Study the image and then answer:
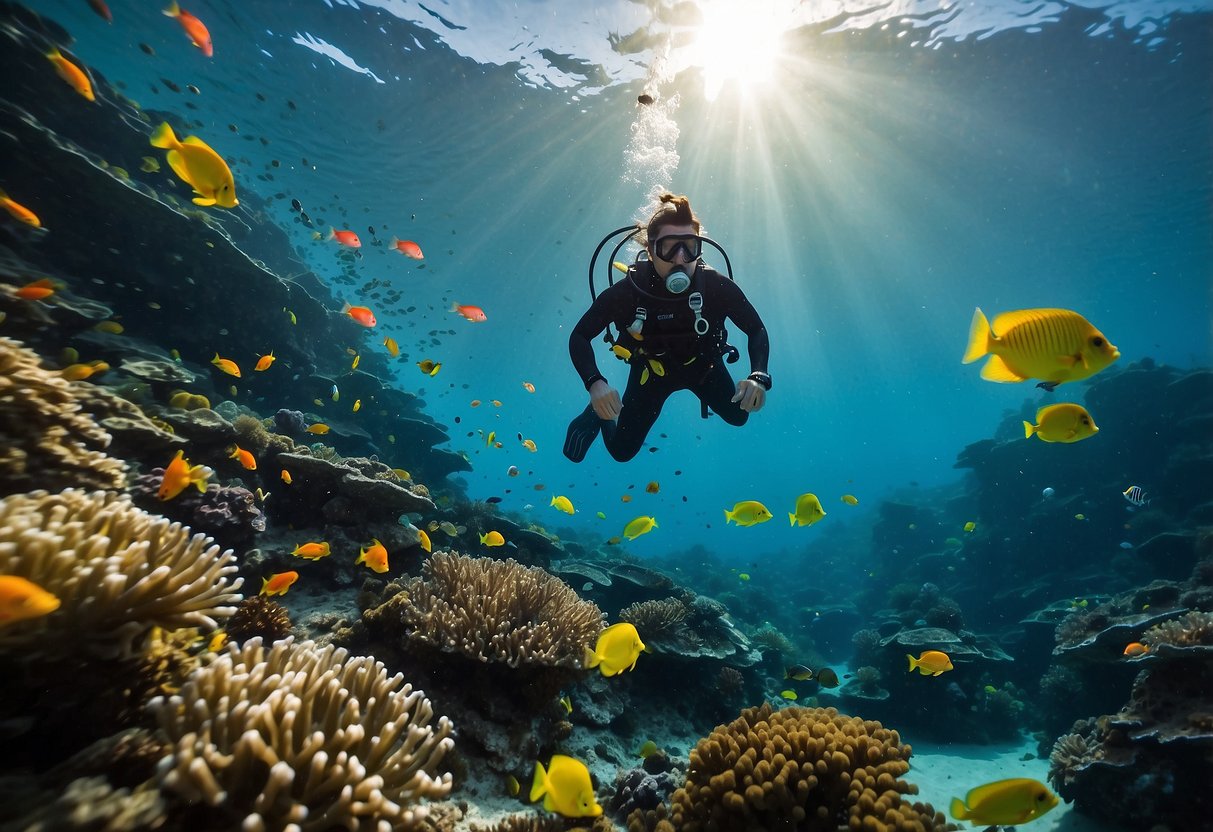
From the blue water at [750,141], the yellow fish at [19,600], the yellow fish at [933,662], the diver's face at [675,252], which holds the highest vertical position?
the blue water at [750,141]

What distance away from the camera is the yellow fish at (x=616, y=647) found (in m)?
3.46

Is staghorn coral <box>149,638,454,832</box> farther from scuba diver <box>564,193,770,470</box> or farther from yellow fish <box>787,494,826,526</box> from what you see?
yellow fish <box>787,494,826,526</box>

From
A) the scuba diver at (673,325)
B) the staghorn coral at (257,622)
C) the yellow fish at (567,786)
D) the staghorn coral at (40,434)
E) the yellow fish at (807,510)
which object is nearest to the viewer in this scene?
the yellow fish at (567,786)

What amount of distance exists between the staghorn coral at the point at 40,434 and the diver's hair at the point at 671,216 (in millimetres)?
5638

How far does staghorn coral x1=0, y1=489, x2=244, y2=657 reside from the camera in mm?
1923

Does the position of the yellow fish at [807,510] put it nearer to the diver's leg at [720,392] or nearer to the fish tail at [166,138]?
the diver's leg at [720,392]

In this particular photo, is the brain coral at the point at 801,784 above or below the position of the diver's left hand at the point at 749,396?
below

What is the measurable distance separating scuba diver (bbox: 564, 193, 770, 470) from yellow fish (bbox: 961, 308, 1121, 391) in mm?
2067

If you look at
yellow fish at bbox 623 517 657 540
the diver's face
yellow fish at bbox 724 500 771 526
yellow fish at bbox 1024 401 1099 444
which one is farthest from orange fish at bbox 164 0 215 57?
yellow fish at bbox 1024 401 1099 444

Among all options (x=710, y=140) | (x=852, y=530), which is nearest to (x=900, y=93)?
(x=710, y=140)

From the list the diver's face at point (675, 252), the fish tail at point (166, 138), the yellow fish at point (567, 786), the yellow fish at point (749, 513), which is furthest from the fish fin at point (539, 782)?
the fish tail at point (166, 138)

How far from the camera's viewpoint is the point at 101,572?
2.05 metres

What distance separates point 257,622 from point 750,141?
78.5 feet

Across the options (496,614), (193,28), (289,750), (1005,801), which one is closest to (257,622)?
(496,614)
